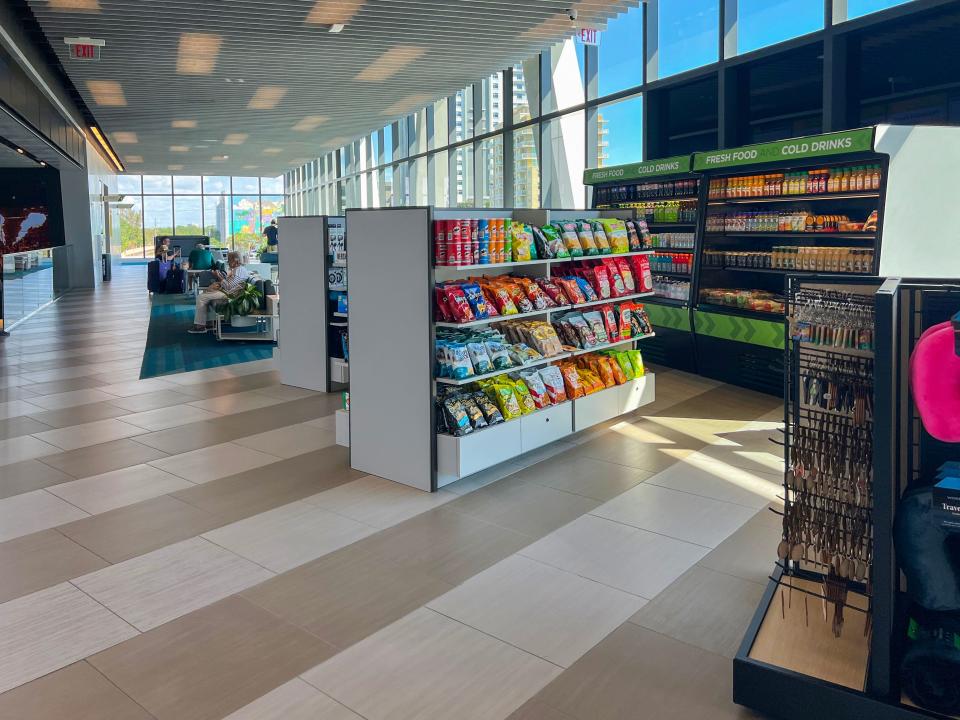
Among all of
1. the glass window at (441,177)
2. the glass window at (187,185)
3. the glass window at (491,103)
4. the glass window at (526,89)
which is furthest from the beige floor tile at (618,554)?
the glass window at (187,185)

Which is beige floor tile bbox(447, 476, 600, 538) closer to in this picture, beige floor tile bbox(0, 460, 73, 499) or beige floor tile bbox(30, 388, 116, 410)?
beige floor tile bbox(0, 460, 73, 499)

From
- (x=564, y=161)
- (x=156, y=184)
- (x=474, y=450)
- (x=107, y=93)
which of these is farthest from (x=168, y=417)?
(x=156, y=184)

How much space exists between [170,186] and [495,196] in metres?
24.2

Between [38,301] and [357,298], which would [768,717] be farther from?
[38,301]

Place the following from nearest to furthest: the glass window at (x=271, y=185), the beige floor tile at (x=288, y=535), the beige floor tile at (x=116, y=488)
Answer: the beige floor tile at (x=288, y=535) → the beige floor tile at (x=116, y=488) → the glass window at (x=271, y=185)

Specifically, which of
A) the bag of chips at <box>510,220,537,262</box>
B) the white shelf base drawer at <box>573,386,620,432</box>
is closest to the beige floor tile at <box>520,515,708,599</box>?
the white shelf base drawer at <box>573,386,620,432</box>

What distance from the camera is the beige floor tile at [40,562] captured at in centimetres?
364

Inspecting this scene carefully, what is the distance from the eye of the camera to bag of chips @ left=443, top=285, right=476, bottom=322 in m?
4.75

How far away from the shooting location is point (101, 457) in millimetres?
5660

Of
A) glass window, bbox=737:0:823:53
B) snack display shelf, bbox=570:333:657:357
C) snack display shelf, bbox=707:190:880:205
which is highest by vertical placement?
glass window, bbox=737:0:823:53

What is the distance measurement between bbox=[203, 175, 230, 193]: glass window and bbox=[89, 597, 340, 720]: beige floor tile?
3400cm

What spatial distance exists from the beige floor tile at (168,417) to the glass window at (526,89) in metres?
8.17

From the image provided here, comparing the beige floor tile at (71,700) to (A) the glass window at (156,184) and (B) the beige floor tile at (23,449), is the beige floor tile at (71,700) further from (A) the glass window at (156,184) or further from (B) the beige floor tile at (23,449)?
(A) the glass window at (156,184)

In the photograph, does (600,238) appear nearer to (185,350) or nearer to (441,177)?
(185,350)
